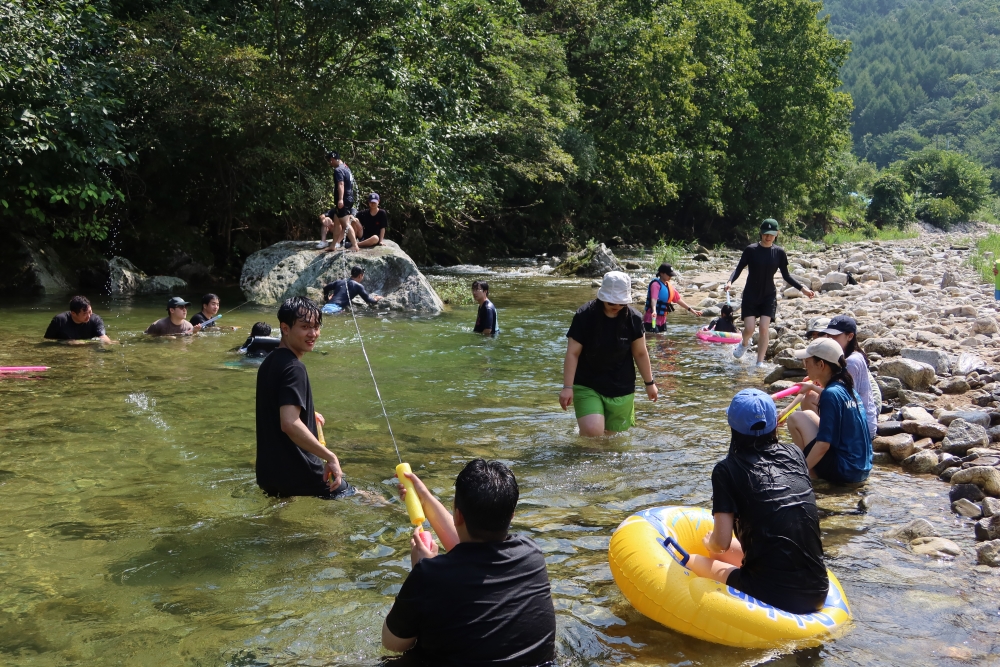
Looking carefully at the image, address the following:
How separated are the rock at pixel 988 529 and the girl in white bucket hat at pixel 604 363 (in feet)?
8.62

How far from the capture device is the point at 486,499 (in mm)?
3141

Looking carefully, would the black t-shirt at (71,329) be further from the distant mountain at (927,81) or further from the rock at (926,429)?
the distant mountain at (927,81)

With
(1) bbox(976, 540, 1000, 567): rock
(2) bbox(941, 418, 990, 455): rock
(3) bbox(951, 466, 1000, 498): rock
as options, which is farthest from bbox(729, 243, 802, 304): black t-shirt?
(1) bbox(976, 540, 1000, 567): rock

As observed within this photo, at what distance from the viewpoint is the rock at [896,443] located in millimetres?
6652

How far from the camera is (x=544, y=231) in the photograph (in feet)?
98.5

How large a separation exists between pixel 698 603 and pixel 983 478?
2.85 metres

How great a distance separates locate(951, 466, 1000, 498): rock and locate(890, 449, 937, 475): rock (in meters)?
0.55

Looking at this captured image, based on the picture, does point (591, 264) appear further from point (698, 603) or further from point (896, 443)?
point (698, 603)

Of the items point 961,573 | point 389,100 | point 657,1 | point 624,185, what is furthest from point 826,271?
point 961,573

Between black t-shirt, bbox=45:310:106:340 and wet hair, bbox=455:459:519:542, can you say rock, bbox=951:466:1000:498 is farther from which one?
black t-shirt, bbox=45:310:106:340

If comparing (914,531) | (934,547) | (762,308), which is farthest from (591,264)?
(934,547)

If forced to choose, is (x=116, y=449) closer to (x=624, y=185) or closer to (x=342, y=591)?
(x=342, y=591)

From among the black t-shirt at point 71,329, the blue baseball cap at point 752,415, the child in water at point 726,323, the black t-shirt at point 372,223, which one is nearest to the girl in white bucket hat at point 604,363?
the blue baseball cap at point 752,415

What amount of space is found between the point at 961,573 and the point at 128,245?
1830cm
